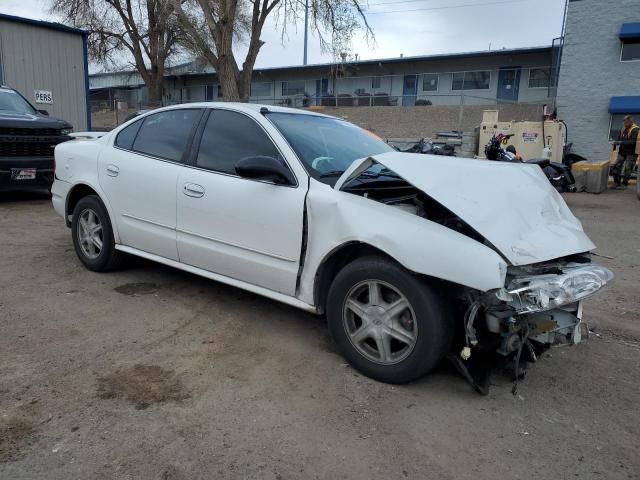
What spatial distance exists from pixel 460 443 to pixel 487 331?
0.66 meters

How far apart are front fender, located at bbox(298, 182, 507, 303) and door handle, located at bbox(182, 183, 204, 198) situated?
3.24 feet

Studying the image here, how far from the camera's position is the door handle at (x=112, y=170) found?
15.0 feet

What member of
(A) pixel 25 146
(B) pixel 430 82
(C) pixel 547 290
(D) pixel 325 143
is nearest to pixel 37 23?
(A) pixel 25 146

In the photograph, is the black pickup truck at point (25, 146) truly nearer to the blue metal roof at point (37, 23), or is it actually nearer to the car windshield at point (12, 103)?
the car windshield at point (12, 103)

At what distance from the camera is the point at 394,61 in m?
31.7

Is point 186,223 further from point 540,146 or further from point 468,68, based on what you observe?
point 468,68

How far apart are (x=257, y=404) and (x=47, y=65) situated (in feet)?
48.8

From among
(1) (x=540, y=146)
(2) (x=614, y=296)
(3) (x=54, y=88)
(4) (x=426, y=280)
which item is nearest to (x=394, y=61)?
(1) (x=540, y=146)

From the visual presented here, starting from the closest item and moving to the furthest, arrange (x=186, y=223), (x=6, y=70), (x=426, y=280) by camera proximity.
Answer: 1. (x=426, y=280)
2. (x=186, y=223)
3. (x=6, y=70)

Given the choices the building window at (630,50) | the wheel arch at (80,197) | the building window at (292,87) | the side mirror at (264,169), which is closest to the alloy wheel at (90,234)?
the wheel arch at (80,197)

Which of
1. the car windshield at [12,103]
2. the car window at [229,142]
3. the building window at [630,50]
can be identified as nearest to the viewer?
the car window at [229,142]

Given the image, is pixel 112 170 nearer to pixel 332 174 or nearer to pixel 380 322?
pixel 332 174

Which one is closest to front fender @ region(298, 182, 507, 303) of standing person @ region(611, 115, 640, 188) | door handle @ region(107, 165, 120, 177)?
door handle @ region(107, 165, 120, 177)

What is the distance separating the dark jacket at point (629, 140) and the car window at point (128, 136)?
13.7 metres
